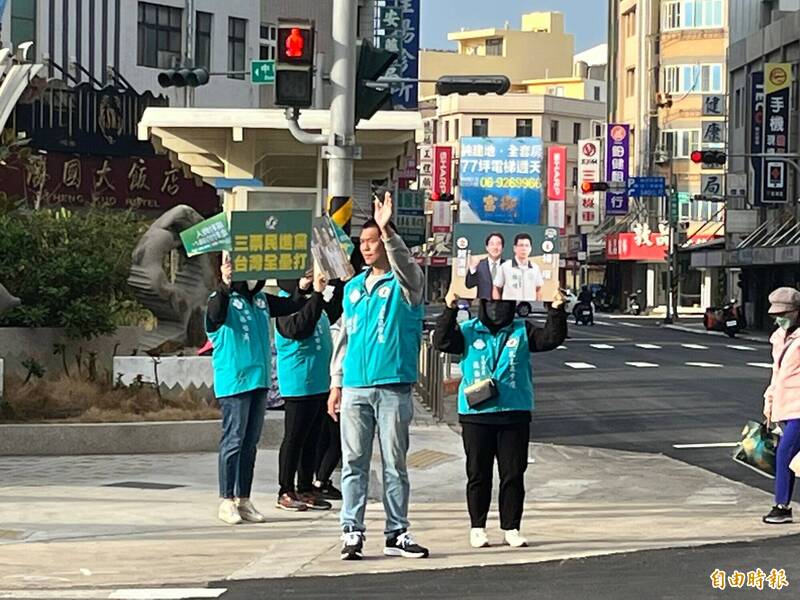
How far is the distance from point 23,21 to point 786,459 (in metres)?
31.2

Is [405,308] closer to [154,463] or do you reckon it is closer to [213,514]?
[213,514]

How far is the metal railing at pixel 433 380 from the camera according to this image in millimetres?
20517

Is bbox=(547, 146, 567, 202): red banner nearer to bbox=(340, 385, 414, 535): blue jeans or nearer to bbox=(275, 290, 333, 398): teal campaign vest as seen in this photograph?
bbox=(275, 290, 333, 398): teal campaign vest

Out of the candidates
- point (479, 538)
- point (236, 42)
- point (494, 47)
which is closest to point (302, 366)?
point (479, 538)

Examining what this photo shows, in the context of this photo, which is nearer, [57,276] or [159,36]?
[57,276]

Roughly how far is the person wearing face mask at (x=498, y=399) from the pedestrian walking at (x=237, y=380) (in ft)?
5.33

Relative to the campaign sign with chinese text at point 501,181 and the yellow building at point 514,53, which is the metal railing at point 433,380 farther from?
the yellow building at point 514,53

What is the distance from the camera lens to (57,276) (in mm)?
17266

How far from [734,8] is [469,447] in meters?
60.1

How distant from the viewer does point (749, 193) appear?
61.5 meters

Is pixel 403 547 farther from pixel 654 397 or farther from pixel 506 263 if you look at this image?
pixel 654 397

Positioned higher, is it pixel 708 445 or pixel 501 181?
pixel 501 181

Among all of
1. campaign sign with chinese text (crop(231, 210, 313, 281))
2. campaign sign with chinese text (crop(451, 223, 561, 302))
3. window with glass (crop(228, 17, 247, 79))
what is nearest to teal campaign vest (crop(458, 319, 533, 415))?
campaign sign with chinese text (crop(451, 223, 561, 302))

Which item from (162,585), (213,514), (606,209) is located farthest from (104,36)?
(606,209)
